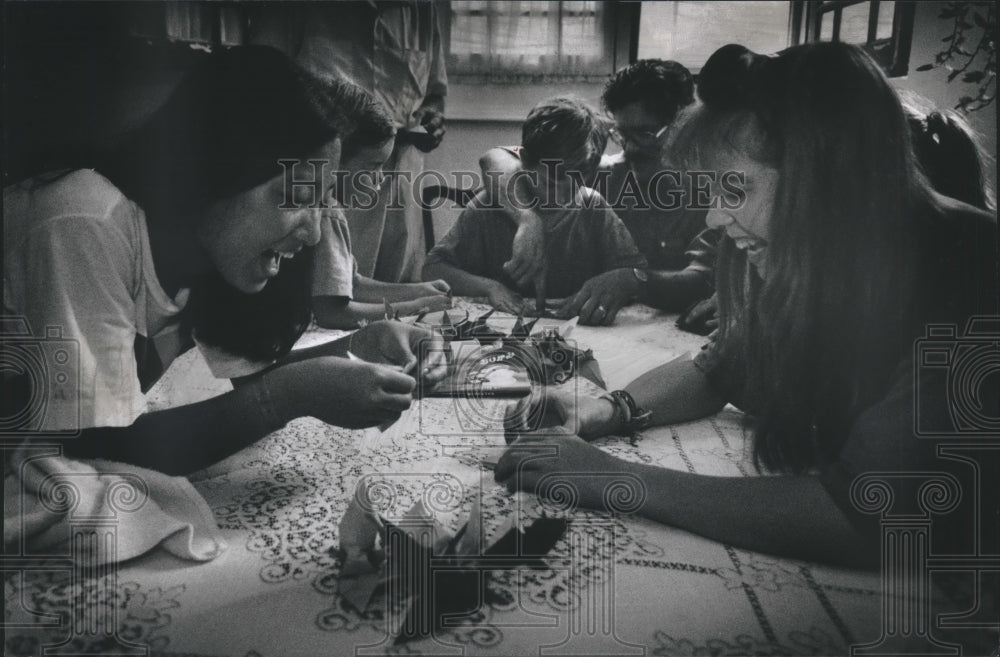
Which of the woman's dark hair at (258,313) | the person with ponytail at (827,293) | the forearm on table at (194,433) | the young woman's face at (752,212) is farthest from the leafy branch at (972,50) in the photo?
the forearm on table at (194,433)

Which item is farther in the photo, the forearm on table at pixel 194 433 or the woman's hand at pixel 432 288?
the woman's hand at pixel 432 288

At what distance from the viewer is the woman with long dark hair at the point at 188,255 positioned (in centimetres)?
118

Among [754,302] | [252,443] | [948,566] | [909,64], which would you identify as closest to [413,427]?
[252,443]

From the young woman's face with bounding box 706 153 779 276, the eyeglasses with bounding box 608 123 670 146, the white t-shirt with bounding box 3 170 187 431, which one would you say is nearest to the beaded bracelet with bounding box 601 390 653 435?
the young woman's face with bounding box 706 153 779 276

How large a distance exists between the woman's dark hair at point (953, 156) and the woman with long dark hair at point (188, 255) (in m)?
0.88

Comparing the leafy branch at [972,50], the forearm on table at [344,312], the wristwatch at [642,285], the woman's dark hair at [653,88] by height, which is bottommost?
the forearm on table at [344,312]

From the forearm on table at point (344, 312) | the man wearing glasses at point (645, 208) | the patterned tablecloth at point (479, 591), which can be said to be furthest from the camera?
the forearm on table at point (344, 312)

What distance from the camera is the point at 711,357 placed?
1.39 meters

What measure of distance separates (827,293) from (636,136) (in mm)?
402

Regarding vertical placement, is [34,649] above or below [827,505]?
below

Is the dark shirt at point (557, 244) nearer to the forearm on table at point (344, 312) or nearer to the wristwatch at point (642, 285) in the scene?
the wristwatch at point (642, 285)

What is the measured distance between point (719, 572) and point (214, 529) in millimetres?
768

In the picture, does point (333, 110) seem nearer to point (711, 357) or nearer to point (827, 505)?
point (711, 357)

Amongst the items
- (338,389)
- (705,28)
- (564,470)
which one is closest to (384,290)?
(338,389)
